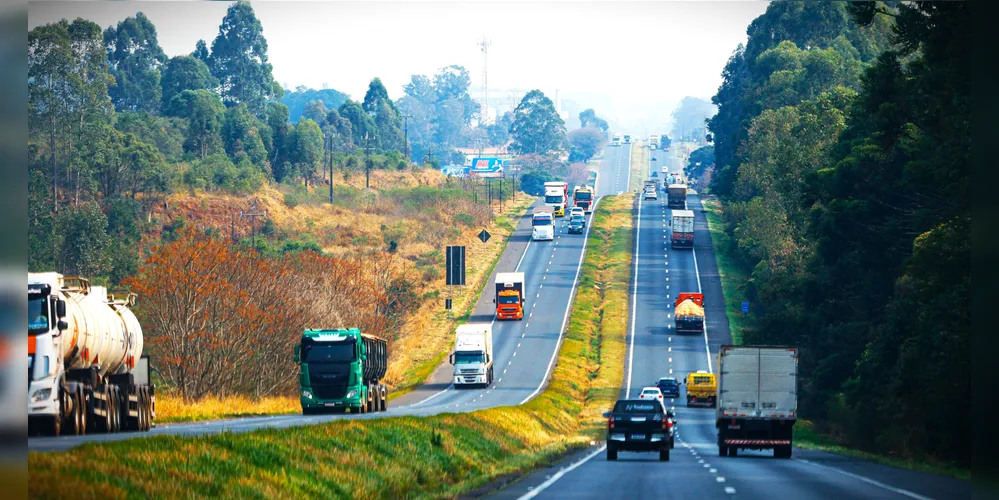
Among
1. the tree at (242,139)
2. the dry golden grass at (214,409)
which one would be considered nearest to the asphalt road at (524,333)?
the dry golden grass at (214,409)

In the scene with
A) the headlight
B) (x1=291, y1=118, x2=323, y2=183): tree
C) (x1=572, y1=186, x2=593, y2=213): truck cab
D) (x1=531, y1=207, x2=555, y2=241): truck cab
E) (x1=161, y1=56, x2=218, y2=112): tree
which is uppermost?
(x1=161, y1=56, x2=218, y2=112): tree

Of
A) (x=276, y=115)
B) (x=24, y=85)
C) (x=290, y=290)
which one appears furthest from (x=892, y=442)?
(x=276, y=115)

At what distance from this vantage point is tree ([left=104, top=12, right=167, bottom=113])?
182500 millimetres

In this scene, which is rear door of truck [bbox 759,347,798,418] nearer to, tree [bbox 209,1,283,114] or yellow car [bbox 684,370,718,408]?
yellow car [bbox 684,370,718,408]

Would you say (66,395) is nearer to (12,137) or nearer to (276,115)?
(12,137)

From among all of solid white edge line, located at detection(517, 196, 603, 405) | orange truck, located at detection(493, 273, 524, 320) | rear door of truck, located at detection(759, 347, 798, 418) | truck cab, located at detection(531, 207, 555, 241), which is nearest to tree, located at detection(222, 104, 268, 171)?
truck cab, located at detection(531, 207, 555, 241)

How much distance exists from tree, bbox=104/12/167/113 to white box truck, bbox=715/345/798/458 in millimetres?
157508

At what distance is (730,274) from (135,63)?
115946mm

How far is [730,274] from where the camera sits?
404 ft

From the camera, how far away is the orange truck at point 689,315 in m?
101

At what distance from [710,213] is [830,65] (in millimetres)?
44526

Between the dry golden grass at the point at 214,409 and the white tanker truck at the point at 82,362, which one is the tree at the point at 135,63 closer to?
the dry golden grass at the point at 214,409

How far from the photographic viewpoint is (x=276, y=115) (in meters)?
177

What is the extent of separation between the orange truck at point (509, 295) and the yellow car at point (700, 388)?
30495 millimetres
